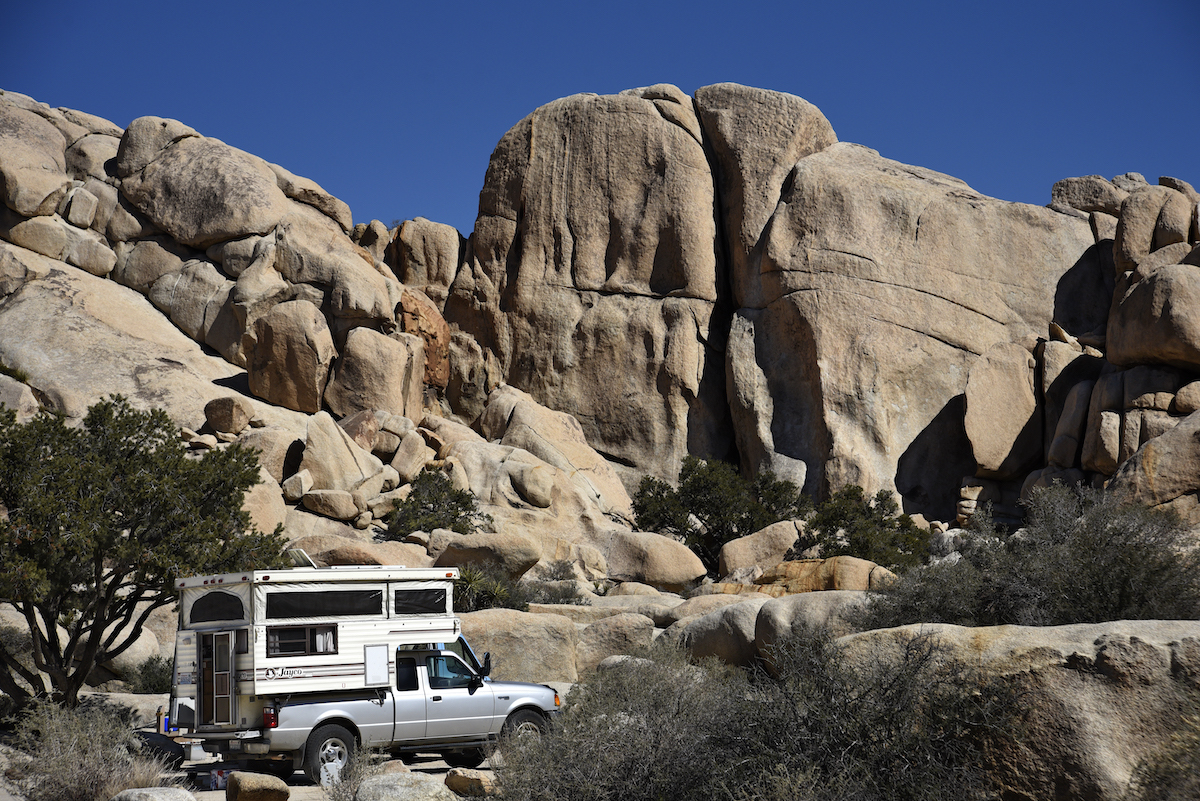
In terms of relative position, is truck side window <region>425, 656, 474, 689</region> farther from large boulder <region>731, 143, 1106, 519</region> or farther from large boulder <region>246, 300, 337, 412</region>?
large boulder <region>731, 143, 1106, 519</region>

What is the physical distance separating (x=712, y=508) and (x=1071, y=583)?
2565 cm

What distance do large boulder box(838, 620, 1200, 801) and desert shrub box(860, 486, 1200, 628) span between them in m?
3.33

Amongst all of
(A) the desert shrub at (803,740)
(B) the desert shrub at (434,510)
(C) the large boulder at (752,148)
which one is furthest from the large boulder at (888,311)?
(A) the desert shrub at (803,740)

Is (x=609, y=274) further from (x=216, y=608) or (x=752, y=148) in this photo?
(x=216, y=608)

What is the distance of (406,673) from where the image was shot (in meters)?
12.9

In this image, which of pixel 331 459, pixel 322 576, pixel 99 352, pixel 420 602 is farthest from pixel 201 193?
pixel 322 576

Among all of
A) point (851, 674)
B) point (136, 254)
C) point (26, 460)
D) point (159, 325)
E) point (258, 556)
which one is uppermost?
point (136, 254)

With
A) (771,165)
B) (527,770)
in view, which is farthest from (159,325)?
(527,770)

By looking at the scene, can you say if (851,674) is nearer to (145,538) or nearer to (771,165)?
(145,538)

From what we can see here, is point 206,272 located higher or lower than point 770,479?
higher

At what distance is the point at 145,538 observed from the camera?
51.1ft

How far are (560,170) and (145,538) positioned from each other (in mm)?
34083

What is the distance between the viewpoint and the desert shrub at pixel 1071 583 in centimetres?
988

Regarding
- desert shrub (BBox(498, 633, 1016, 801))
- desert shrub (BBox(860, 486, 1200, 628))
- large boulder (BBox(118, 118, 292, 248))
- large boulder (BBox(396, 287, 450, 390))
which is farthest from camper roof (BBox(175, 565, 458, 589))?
large boulder (BBox(118, 118, 292, 248))
